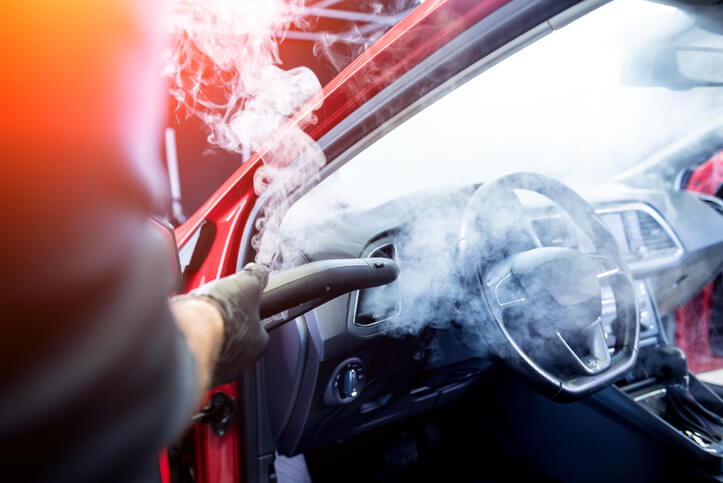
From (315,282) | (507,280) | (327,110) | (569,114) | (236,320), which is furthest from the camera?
(569,114)

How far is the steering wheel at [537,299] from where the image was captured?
4.21ft

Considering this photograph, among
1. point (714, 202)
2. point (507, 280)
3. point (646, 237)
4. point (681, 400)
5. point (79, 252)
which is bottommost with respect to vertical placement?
point (681, 400)

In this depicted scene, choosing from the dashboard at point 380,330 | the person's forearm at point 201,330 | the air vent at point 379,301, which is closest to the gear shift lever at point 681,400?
the dashboard at point 380,330

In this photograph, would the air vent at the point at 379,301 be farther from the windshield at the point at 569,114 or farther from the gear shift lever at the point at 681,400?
the gear shift lever at the point at 681,400

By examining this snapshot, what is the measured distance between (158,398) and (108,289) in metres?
0.13

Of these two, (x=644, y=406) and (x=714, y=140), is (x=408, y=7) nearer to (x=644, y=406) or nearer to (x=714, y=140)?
(x=644, y=406)

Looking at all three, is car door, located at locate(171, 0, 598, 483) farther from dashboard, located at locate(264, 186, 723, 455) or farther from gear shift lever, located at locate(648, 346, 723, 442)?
gear shift lever, located at locate(648, 346, 723, 442)

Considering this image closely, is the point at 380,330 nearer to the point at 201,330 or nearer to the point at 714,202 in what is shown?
the point at 201,330

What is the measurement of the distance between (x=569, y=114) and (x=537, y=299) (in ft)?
6.37

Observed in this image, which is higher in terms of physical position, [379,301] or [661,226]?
[661,226]

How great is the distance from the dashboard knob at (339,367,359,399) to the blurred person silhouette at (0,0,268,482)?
1048 mm

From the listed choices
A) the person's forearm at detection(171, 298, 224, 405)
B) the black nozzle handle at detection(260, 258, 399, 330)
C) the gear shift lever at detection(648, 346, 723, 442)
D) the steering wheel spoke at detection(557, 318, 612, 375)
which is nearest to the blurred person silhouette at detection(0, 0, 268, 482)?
the person's forearm at detection(171, 298, 224, 405)

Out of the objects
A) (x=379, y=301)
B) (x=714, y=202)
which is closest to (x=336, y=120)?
(x=379, y=301)

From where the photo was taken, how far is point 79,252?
0.36 metres
